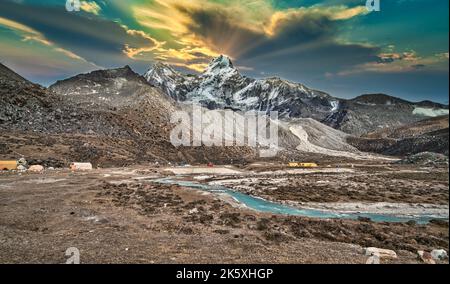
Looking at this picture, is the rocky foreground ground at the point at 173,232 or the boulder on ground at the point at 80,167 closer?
the rocky foreground ground at the point at 173,232

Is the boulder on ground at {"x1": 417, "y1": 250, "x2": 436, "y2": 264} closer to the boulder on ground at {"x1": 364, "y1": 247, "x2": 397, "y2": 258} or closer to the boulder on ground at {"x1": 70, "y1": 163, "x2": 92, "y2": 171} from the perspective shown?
the boulder on ground at {"x1": 364, "y1": 247, "x2": 397, "y2": 258}

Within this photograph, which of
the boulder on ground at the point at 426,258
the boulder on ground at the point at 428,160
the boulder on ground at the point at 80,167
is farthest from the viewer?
the boulder on ground at the point at 428,160

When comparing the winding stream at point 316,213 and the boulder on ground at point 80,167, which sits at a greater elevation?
Result: the boulder on ground at point 80,167

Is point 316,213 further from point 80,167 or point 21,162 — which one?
point 21,162

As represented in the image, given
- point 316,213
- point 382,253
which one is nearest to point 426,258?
point 382,253

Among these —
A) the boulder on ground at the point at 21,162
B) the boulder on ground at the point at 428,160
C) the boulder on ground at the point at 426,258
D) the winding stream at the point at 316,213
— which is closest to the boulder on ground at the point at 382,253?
the boulder on ground at the point at 426,258

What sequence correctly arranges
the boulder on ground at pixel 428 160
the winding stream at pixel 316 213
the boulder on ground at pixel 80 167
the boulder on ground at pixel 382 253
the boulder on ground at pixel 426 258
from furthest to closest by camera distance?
the boulder on ground at pixel 428 160 < the boulder on ground at pixel 80 167 < the winding stream at pixel 316 213 < the boulder on ground at pixel 382 253 < the boulder on ground at pixel 426 258

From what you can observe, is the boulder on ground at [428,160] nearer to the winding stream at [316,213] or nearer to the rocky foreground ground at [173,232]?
the rocky foreground ground at [173,232]

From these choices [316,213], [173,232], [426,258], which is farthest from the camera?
[316,213]

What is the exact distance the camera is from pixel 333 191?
174 ft

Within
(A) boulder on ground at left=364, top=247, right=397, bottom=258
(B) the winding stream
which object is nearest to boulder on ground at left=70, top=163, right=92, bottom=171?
(B) the winding stream
